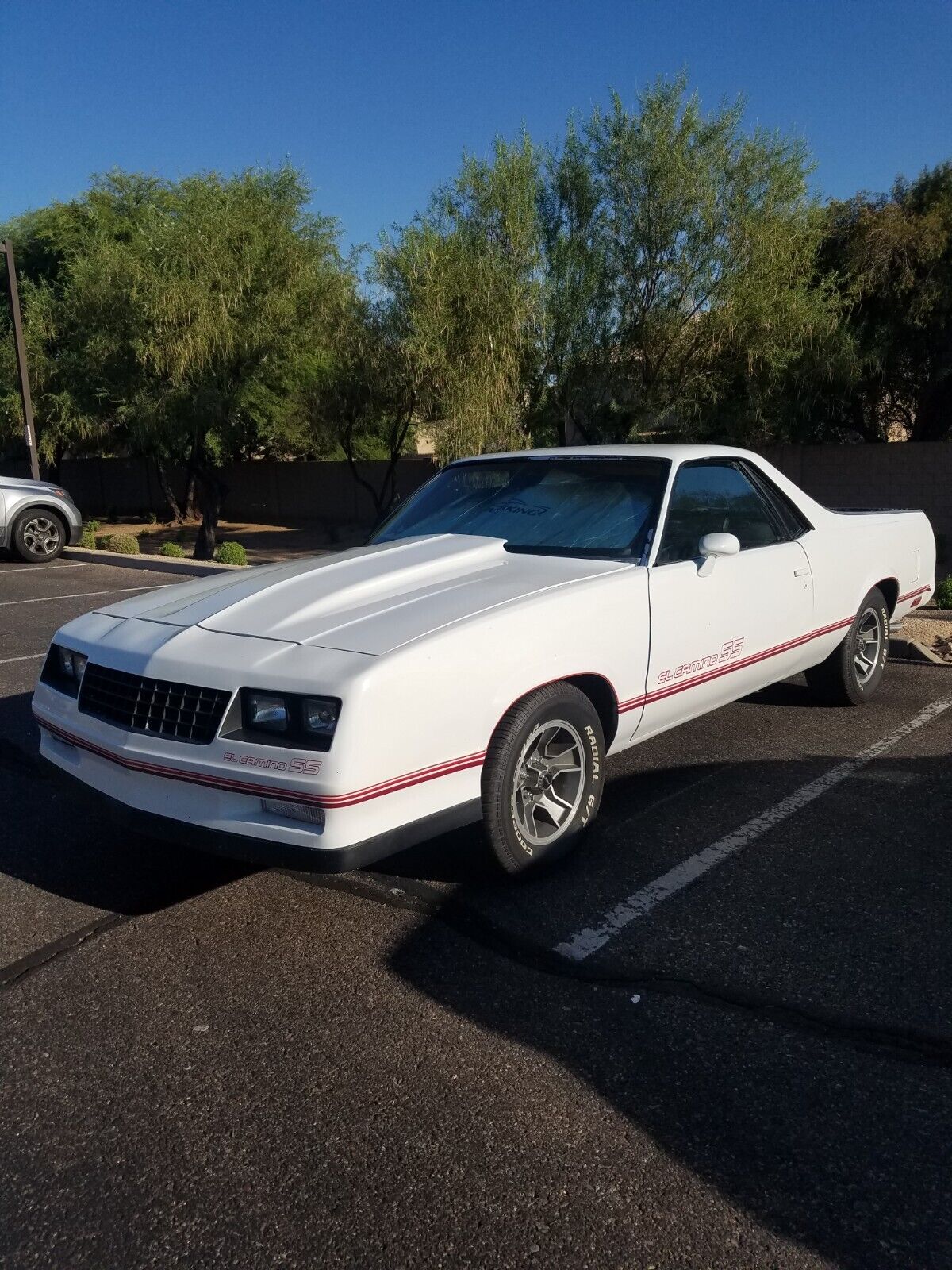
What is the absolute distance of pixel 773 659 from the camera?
17.8 feet

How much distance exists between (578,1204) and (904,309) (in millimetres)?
15627

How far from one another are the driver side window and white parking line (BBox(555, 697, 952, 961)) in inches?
45.8

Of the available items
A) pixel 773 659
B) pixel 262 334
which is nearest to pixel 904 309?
pixel 262 334

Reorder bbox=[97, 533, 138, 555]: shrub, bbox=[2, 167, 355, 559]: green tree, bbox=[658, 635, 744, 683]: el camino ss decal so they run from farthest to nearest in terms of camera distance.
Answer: bbox=[97, 533, 138, 555]: shrub → bbox=[2, 167, 355, 559]: green tree → bbox=[658, 635, 744, 683]: el camino ss decal

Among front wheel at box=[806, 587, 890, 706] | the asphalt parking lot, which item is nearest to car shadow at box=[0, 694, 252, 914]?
the asphalt parking lot

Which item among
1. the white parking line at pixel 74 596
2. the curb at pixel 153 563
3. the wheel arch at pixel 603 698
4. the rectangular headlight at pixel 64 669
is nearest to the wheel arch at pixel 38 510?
the curb at pixel 153 563

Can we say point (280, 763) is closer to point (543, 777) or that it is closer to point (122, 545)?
point (543, 777)

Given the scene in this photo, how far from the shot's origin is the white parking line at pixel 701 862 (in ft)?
12.2

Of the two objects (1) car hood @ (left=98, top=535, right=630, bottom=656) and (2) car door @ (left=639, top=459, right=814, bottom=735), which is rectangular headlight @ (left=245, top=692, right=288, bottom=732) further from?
(2) car door @ (left=639, top=459, right=814, bottom=735)

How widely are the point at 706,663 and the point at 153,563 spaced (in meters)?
12.6

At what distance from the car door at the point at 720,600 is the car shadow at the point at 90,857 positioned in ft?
6.26

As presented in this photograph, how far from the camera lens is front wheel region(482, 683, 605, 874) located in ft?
12.7

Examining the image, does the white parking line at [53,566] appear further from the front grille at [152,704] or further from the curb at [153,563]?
Answer: the front grille at [152,704]

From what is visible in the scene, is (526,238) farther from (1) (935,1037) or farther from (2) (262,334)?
(1) (935,1037)
